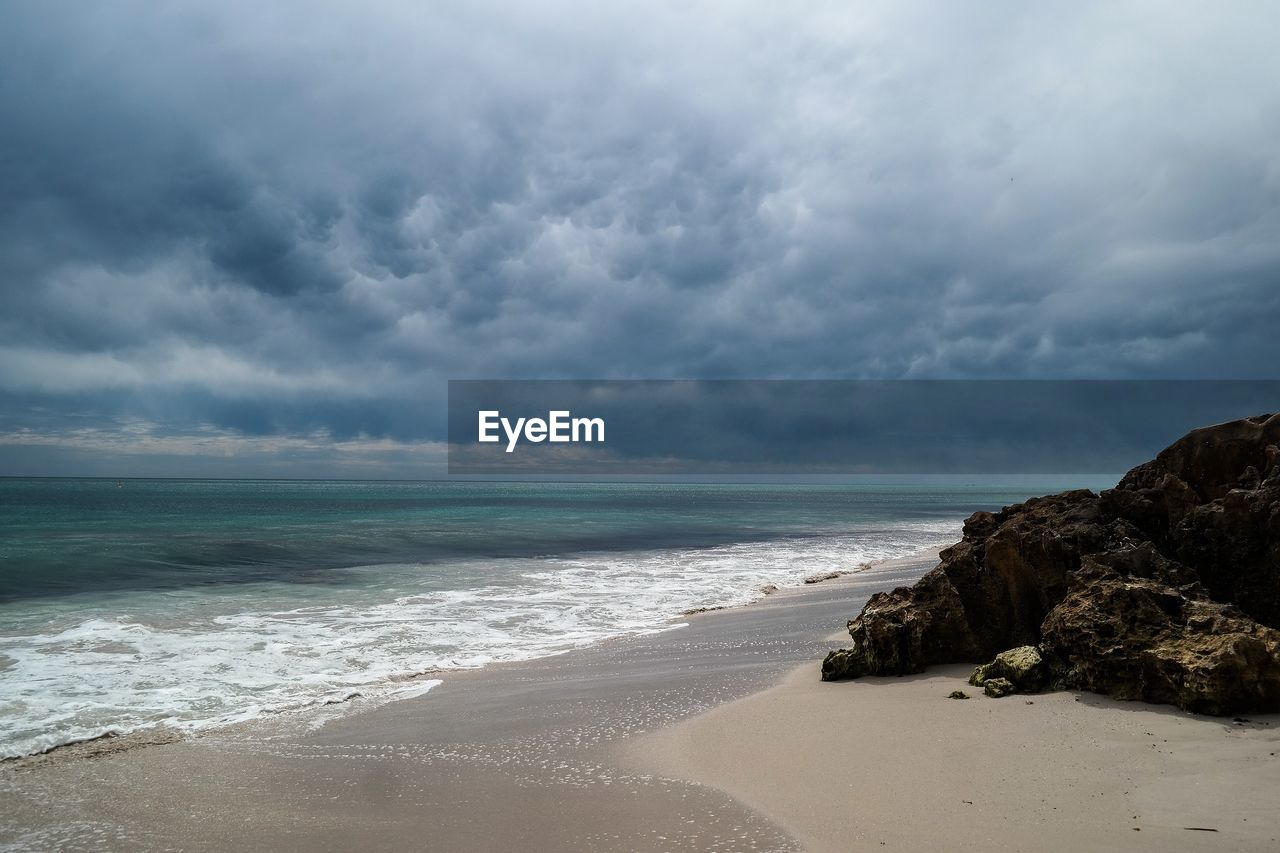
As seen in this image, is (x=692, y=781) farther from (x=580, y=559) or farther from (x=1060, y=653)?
(x=580, y=559)

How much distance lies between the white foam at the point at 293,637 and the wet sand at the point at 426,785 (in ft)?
3.06

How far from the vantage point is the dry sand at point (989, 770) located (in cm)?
338

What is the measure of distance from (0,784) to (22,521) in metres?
45.1

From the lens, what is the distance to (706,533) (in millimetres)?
34406

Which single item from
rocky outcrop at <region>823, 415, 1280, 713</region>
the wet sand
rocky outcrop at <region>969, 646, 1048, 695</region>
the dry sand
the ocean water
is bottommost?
the ocean water

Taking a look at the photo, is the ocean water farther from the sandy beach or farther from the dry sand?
the dry sand

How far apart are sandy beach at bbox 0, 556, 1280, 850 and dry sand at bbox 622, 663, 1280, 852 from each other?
0.05 feet

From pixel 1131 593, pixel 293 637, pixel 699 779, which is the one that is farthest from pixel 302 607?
pixel 1131 593

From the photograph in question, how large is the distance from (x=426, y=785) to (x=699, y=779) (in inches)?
66.8

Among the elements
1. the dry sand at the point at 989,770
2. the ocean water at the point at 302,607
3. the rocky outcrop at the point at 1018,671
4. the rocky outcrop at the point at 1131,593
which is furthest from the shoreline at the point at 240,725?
the rocky outcrop at the point at 1018,671

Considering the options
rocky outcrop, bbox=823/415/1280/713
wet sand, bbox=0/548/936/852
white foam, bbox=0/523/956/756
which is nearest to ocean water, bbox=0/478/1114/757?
white foam, bbox=0/523/956/756

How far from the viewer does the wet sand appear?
3.73 meters

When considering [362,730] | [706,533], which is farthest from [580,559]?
[362,730]

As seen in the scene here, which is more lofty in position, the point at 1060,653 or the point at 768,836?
the point at 1060,653
